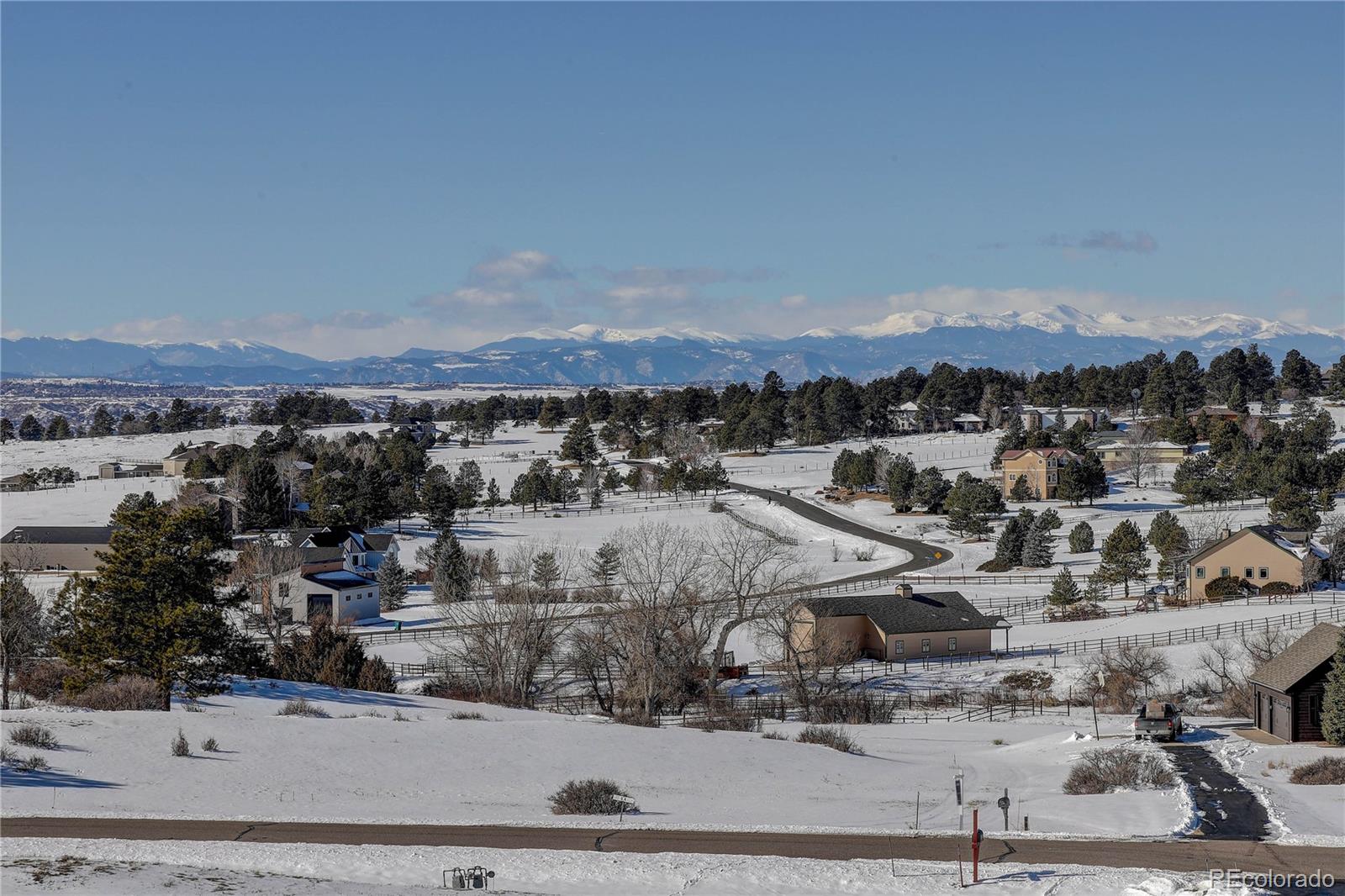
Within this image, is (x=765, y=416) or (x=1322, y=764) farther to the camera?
(x=765, y=416)

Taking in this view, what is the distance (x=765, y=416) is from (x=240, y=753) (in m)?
129

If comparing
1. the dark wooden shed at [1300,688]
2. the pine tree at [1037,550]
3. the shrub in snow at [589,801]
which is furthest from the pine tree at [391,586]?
the dark wooden shed at [1300,688]

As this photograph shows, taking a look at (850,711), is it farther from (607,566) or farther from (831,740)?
(607,566)

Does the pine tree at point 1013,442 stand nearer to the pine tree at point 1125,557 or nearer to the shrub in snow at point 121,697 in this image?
the pine tree at point 1125,557

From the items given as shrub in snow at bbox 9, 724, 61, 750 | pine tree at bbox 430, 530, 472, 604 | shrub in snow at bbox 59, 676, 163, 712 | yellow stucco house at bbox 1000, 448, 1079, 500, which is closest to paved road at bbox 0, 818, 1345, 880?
shrub in snow at bbox 9, 724, 61, 750

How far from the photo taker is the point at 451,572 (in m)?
74.0

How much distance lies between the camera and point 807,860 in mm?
21203

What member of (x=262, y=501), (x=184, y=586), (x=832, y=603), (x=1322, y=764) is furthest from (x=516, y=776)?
(x=262, y=501)

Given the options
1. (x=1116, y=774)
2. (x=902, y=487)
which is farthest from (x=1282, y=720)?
(x=902, y=487)

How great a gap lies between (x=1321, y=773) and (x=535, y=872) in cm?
2025

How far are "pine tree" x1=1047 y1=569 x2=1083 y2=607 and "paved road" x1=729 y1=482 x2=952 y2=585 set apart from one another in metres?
13.1

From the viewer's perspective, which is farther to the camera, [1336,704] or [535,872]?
[1336,704]

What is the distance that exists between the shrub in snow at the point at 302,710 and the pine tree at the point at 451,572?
1076 inches

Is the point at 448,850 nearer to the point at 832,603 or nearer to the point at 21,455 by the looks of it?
the point at 832,603
